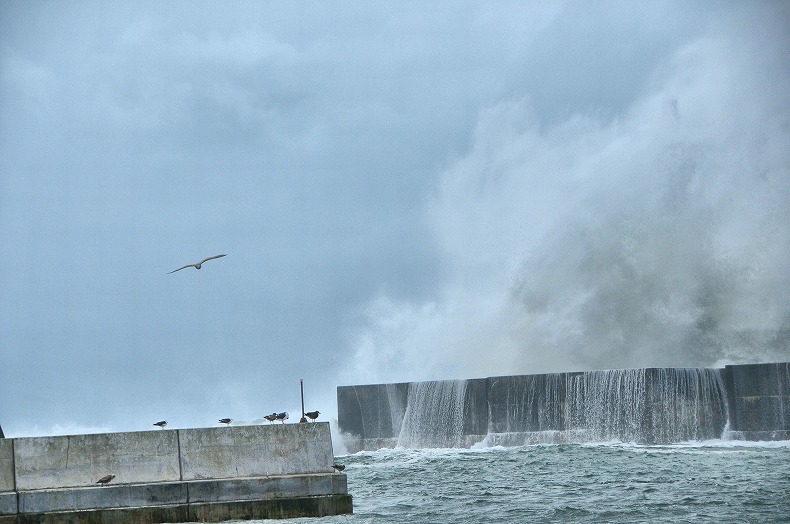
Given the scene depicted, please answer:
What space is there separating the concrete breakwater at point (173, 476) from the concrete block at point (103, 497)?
1cm

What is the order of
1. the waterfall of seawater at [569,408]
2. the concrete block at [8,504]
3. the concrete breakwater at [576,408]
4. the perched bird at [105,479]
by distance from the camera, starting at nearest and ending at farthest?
the concrete block at [8,504], the perched bird at [105,479], the concrete breakwater at [576,408], the waterfall of seawater at [569,408]

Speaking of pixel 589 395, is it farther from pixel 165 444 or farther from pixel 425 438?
pixel 165 444

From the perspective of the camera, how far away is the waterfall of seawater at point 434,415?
31.1 meters

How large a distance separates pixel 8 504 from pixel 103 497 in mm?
1033

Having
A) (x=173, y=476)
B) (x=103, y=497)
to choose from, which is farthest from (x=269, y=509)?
(x=103, y=497)

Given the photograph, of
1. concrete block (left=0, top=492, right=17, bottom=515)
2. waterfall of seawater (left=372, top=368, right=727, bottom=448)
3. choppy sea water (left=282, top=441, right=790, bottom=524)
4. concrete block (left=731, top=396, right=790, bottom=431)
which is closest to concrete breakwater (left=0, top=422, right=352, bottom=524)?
concrete block (left=0, top=492, right=17, bottom=515)

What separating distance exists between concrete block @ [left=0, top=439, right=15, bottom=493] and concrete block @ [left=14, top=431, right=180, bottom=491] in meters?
0.06

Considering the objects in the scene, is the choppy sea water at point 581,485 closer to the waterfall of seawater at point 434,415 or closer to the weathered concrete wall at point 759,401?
the weathered concrete wall at point 759,401

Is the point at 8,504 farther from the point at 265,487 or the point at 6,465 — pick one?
the point at 265,487

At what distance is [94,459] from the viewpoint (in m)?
12.7

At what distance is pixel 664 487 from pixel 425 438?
13847mm

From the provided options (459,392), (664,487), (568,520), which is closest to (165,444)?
(568,520)

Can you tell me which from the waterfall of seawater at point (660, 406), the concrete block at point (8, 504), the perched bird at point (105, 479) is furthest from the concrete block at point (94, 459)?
the waterfall of seawater at point (660, 406)

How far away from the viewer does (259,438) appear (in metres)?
13.1
